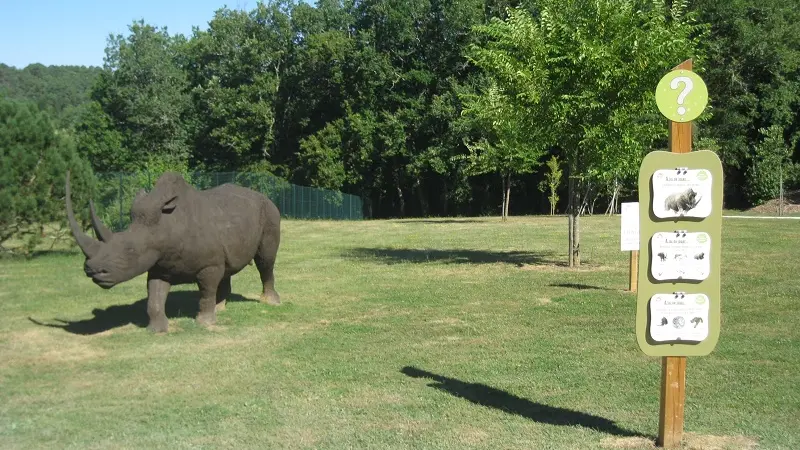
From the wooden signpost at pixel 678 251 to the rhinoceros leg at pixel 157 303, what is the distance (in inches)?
278

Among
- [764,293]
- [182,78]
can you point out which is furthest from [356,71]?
[764,293]

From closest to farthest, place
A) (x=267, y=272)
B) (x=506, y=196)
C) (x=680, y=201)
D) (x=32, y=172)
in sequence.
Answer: (x=680, y=201)
(x=267, y=272)
(x=32, y=172)
(x=506, y=196)

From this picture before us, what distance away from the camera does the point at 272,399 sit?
812 cm

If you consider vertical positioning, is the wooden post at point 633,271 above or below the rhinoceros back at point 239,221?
below

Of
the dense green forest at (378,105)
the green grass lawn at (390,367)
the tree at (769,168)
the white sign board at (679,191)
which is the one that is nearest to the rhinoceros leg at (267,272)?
the green grass lawn at (390,367)

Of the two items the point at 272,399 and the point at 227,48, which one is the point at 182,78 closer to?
the point at 227,48

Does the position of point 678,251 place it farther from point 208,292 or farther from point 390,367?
point 208,292

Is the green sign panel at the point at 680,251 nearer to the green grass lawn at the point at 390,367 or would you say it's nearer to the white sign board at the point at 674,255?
the white sign board at the point at 674,255

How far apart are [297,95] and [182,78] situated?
Result: 844cm

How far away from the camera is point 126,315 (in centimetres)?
1275

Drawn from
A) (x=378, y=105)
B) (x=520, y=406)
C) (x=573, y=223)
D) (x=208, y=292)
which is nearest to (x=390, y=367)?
(x=520, y=406)

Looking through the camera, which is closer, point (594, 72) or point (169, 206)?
point (169, 206)

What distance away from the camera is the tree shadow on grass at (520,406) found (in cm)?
712

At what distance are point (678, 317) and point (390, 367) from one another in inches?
156
